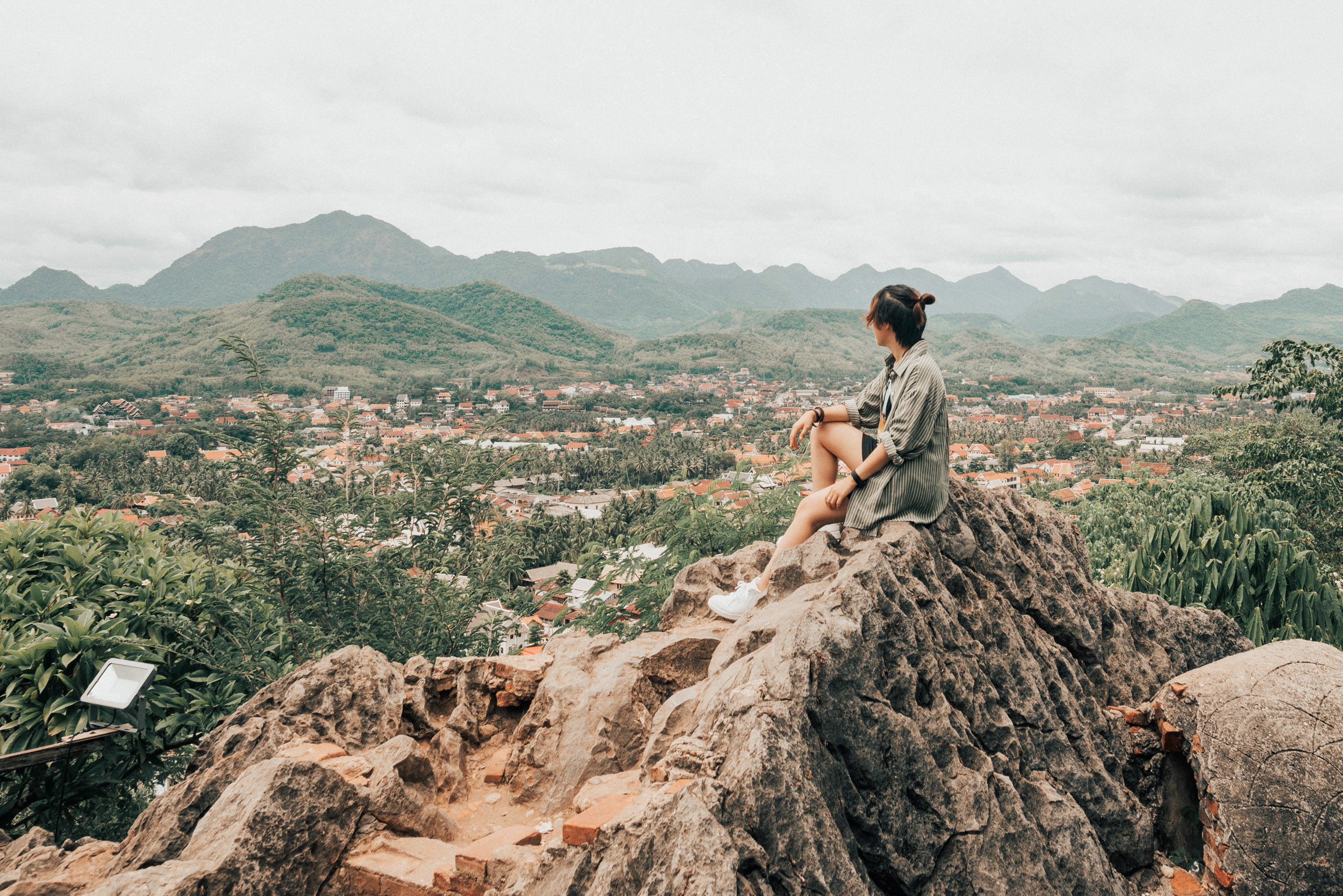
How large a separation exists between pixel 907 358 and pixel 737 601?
2.10m

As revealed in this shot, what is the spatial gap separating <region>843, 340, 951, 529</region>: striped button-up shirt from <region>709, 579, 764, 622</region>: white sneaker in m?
0.93

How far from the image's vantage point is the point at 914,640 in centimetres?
Result: 374

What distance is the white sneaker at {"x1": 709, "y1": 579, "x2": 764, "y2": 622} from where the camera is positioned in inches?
197

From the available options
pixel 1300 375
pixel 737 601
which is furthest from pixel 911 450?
pixel 1300 375

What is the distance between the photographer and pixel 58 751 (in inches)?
171

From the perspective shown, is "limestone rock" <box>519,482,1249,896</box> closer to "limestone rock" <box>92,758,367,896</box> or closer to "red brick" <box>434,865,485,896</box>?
"red brick" <box>434,865,485,896</box>

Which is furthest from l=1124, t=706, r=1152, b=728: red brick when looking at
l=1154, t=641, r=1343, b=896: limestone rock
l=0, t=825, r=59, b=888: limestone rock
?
l=0, t=825, r=59, b=888: limestone rock

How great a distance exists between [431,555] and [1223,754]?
6810 millimetres

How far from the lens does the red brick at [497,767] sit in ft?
14.5

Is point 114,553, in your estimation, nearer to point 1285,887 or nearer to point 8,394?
point 1285,887

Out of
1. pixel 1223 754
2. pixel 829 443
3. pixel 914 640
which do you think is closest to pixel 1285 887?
pixel 1223 754

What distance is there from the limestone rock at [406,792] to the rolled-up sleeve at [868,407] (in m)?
3.52

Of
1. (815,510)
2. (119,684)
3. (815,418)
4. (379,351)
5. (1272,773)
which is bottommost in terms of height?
(1272,773)

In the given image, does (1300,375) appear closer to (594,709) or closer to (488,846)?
(594,709)
